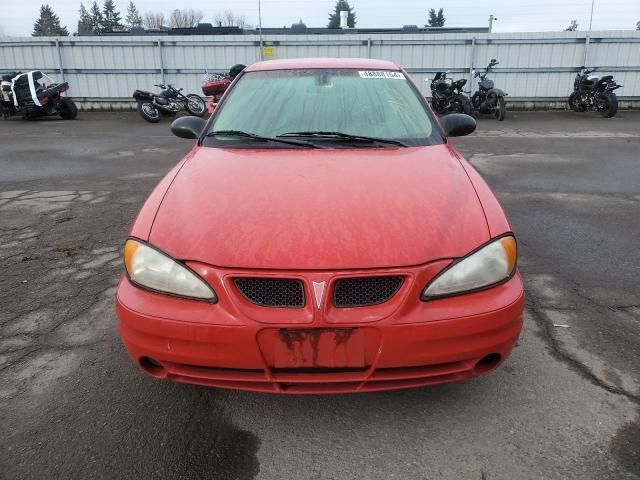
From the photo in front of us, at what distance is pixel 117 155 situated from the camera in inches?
339

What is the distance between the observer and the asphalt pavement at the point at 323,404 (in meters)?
1.88

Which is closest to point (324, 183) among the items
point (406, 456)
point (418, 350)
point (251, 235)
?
point (251, 235)

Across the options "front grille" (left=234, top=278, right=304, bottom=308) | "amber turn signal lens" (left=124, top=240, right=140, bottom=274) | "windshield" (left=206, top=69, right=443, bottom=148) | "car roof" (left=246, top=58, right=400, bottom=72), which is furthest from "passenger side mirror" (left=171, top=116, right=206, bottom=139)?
"front grille" (left=234, top=278, right=304, bottom=308)

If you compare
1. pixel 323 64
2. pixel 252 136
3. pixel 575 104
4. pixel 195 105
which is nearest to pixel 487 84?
pixel 575 104

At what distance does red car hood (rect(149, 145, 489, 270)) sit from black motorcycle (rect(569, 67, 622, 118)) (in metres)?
12.5

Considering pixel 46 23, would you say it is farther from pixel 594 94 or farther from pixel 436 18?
pixel 594 94

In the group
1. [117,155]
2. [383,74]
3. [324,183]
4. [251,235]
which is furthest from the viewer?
[117,155]

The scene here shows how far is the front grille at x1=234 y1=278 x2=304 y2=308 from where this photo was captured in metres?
1.76

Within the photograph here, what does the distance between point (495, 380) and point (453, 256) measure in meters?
0.85

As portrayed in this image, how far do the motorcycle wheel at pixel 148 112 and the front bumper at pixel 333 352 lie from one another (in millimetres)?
12274

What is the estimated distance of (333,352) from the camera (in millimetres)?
1741

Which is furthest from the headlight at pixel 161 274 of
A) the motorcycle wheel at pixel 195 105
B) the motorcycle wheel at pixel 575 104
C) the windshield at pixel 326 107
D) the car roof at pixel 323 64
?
the motorcycle wheel at pixel 575 104

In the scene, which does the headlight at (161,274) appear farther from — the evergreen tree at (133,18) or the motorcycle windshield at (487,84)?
the evergreen tree at (133,18)

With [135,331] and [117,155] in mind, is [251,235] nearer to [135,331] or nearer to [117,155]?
[135,331]
